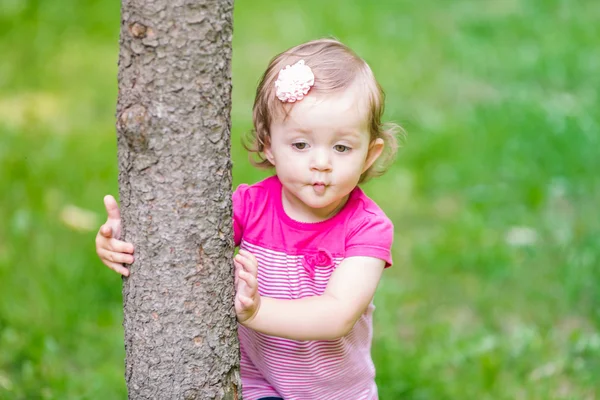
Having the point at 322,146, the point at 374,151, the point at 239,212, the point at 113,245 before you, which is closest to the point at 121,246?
the point at 113,245

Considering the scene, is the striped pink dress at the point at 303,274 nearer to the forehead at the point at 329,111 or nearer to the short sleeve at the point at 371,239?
the short sleeve at the point at 371,239

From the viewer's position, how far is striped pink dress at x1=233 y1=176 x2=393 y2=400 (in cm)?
227

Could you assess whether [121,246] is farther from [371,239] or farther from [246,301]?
[371,239]

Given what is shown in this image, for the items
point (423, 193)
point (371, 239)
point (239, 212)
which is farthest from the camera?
point (423, 193)

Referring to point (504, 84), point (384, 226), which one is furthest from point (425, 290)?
point (504, 84)

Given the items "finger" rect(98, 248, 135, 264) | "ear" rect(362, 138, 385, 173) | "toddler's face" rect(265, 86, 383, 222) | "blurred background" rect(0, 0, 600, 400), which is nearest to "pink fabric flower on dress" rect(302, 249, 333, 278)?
"toddler's face" rect(265, 86, 383, 222)

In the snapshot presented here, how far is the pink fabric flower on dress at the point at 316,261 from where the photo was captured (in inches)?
89.2

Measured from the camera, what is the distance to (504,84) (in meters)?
6.42

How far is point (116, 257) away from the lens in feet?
6.77

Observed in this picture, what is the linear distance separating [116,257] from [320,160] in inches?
21.2

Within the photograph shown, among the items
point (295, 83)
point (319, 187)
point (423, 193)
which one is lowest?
point (423, 193)

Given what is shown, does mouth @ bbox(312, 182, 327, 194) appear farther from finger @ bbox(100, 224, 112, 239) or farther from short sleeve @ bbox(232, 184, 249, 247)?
finger @ bbox(100, 224, 112, 239)

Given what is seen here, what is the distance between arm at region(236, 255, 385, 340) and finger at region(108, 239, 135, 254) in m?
0.25

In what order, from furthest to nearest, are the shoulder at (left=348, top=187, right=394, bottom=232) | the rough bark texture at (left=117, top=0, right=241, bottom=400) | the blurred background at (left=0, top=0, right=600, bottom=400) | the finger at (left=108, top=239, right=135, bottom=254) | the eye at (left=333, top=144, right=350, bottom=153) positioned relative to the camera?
the blurred background at (left=0, top=0, right=600, bottom=400)
the shoulder at (left=348, top=187, right=394, bottom=232)
the eye at (left=333, top=144, right=350, bottom=153)
the finger at (left=108, top=239, right=135, bottom=254)
the rough bark texture at (left=117, top=0, right=241, bottom=400)
